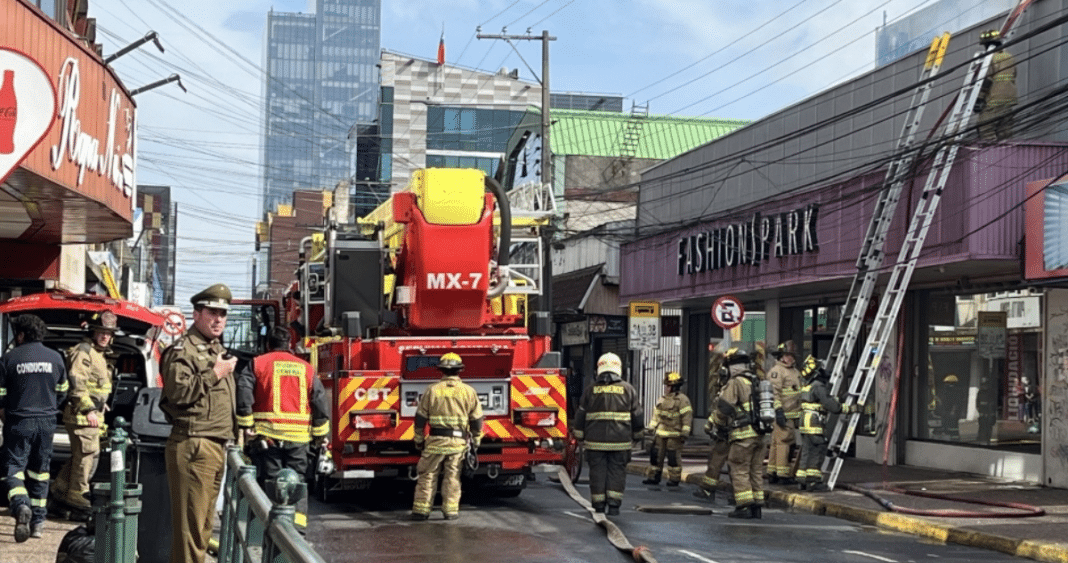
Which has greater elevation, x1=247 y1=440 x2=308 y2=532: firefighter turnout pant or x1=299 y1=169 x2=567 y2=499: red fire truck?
x1=299 y1=169 x2=567 y2=499: red fire truck

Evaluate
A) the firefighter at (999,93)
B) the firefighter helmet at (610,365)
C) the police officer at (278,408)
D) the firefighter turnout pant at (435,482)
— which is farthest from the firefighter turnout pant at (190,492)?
the firefighter at (999,93)

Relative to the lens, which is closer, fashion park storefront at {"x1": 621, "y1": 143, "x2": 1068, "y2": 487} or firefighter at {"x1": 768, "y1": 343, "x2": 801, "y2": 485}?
fashion park storefront at {"x1": 621, "y1": 143, "x2": 1068, "y2": 487}

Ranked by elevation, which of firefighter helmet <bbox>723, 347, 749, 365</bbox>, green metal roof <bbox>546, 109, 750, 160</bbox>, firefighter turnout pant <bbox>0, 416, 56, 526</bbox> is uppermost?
green metal roof <bbox>546, 109, 750, 160</bbox>

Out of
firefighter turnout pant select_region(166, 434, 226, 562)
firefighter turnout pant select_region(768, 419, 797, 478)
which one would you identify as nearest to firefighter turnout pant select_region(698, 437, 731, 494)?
firefighter turnout pant select_region(768, 419, 797, 478)

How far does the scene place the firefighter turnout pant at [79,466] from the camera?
12.5 metres

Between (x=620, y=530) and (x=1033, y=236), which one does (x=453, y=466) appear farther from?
(x=1033, y=236)

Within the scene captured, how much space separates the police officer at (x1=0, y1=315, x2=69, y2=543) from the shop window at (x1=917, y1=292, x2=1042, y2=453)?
1274 cm

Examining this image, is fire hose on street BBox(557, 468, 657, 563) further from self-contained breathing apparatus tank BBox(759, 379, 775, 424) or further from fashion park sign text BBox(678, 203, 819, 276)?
fashion park sign text BBox(678, 203, 819, 276)

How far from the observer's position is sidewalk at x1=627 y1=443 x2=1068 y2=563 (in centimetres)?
1345

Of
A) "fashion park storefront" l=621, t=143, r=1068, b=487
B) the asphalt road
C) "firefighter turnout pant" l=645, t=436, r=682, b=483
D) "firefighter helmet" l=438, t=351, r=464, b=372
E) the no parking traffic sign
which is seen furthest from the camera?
the no parking traffic sign

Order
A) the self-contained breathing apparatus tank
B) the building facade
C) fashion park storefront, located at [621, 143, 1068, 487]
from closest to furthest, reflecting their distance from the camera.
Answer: the self-contained breathing apparatus tank < fashion park storefront, located at [621, 143, 1068, 487] < the building facade

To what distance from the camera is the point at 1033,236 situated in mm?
16875

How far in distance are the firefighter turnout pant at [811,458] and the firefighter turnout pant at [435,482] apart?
18.9ft

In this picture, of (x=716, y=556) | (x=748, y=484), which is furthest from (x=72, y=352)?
(x=748, y=484)
